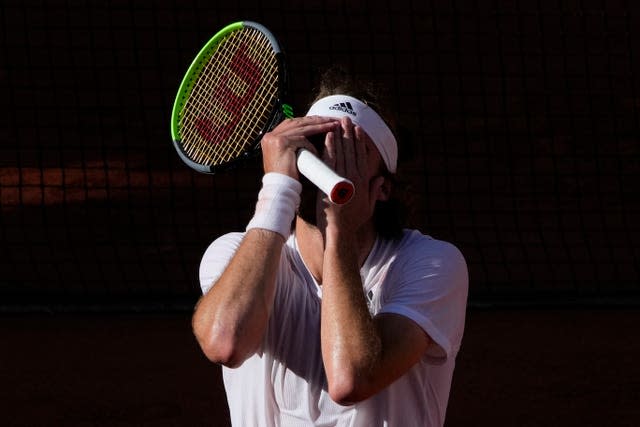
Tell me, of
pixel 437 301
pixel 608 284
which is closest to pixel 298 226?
pixel 437 301

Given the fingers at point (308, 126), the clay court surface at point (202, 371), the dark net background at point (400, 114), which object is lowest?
the clay court surface at point (202, 371)

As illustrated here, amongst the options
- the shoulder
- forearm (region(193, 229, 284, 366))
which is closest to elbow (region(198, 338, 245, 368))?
forearm (region(193, 229, 284, 366))

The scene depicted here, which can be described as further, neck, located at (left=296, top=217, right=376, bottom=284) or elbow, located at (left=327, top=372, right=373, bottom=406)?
neck, located at (left=296, top=217, right=376, bottom=284)

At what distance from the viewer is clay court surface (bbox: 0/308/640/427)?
6.08 metres

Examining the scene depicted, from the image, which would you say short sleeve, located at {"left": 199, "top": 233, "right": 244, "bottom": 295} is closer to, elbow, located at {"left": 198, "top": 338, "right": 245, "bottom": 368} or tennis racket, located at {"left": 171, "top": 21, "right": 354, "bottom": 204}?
elbow, located at {"left": 198, "top": 338, "right": 245, "bottom": 368}

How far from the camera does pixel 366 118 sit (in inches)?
111

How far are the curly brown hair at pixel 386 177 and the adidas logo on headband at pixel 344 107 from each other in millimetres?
76

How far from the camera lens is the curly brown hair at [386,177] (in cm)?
290

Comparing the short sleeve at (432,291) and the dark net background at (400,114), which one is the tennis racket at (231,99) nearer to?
the short sleeve at (432,291)

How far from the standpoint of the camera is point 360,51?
39.9 ft

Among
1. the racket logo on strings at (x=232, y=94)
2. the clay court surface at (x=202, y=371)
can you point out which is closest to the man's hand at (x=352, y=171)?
the racket logo on strings at (x=232, y=94)

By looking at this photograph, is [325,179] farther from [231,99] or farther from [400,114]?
[400,114]

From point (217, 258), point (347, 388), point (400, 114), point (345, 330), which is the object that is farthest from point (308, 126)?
point (400, 114)

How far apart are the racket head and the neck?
1.48 feet
